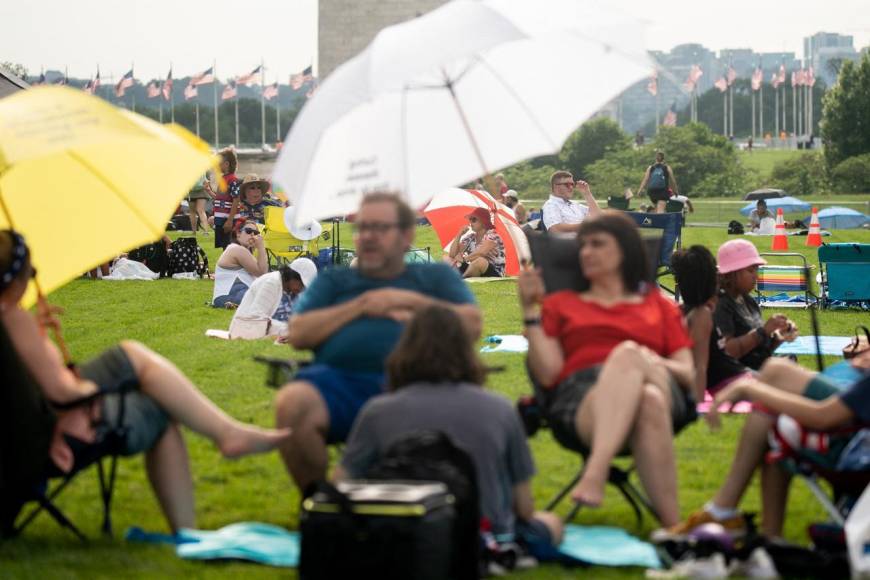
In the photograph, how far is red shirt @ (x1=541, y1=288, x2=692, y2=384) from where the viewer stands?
245 inches

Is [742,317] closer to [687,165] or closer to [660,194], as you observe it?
[660,194]

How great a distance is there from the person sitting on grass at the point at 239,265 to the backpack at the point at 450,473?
1003 centimetres

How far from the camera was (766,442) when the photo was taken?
5781mm

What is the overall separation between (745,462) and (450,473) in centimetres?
134

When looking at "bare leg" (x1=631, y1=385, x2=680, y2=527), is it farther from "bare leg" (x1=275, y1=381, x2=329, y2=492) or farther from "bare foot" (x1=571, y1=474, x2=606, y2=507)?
"bare leg" (x1=275, y1=381, x2=329, y2=492)

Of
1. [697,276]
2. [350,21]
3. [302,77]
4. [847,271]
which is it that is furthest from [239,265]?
[350,21]

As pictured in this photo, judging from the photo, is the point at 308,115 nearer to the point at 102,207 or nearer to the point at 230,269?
the point at 102,207

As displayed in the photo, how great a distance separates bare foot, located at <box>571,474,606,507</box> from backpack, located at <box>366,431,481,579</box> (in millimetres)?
582

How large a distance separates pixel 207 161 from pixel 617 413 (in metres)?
1.82

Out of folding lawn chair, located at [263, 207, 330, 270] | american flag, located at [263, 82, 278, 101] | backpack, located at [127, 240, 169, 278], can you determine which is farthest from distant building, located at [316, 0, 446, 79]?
folding lawn chair, located at [263, 207, 330, 270]

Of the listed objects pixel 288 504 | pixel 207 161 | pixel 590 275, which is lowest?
pixel 288 504

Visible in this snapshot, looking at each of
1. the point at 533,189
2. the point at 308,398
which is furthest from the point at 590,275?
the point at 533,189

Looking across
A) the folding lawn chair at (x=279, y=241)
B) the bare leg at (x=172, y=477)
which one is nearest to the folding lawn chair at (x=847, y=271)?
the folding lawn chair at (x=279, y=241)

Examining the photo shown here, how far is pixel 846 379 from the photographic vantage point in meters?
6.53
